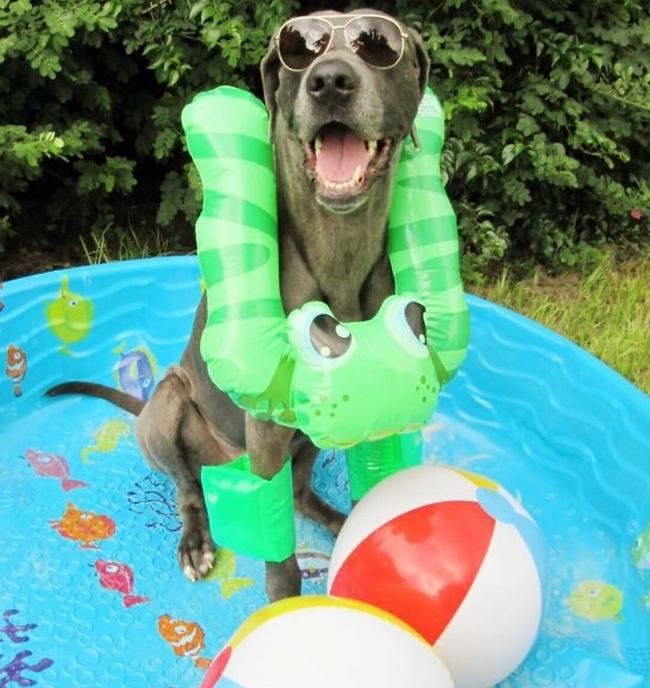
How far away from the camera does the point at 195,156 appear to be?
247 centimetres

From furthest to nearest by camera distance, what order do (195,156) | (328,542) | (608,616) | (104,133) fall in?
(104,133)
(328,542)
(608,616)
(195,156)

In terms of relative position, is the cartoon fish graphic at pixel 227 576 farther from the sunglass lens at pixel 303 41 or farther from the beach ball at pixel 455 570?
the sunglass lens at pixel 303 41

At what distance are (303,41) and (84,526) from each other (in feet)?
6.42

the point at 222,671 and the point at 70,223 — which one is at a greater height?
the point at 222,671

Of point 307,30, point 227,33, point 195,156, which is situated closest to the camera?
point 307,30

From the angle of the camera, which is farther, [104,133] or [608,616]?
[104,133]

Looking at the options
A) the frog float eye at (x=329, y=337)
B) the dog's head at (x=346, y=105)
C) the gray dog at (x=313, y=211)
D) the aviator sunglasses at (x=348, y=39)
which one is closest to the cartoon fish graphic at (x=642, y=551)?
the gray dog at (x=313, y=211)

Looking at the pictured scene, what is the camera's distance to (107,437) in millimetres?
3656

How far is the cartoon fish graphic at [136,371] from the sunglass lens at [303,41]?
218 cm

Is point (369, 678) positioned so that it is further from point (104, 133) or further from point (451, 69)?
point (104, 133)

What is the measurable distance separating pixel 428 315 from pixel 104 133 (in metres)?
2.79

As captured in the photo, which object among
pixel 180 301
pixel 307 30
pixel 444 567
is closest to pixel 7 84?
pixel 180 301

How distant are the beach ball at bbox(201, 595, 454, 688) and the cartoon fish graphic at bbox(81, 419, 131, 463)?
5.45ft

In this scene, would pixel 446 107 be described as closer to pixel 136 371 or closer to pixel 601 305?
pixel 601 305
